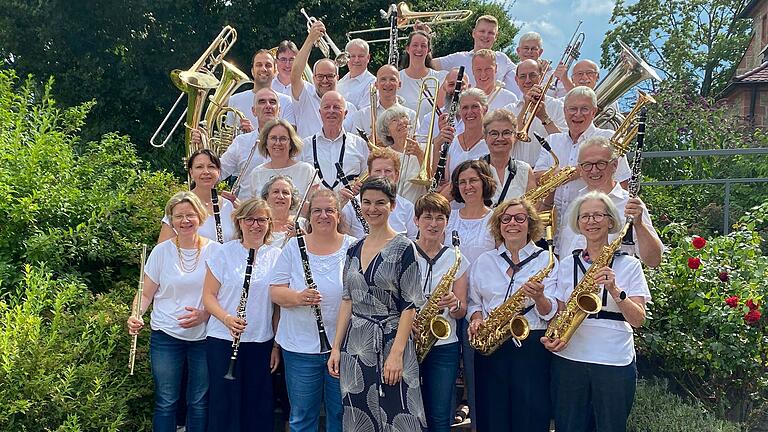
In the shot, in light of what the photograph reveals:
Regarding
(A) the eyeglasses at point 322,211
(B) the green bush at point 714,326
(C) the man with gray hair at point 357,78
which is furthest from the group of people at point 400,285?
(C) the man with gray hair at point 357,78

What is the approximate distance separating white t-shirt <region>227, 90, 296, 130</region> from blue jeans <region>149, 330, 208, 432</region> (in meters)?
2.38

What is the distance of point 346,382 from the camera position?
3.33 m

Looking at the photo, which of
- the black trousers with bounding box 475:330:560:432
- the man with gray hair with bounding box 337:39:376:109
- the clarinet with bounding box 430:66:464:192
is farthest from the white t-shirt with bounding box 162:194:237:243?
the man with gray hair with bounding box 337:39:376:109

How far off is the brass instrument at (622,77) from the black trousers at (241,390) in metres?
2.99

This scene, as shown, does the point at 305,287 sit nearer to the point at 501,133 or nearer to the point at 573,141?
the point at 501,133

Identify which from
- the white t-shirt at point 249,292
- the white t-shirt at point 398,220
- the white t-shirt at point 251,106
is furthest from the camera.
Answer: the white t-shirt at point 251,106

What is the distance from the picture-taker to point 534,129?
5.04m

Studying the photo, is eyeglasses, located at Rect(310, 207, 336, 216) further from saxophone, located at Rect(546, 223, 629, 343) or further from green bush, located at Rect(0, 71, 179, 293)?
green bush, located at Rect(0, 71, 179, 293)

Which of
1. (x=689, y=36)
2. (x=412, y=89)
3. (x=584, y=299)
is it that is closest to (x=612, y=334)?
(x=584, y=299)

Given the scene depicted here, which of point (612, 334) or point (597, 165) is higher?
point (597, 165)

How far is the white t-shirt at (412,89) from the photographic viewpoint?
19.1 feet

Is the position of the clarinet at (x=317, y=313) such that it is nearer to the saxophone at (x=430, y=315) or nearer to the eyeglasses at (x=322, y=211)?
the eyeglasses at (x=322, y=211)

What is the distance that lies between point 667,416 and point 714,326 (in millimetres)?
768

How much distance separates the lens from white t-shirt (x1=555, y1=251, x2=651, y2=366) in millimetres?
3312
